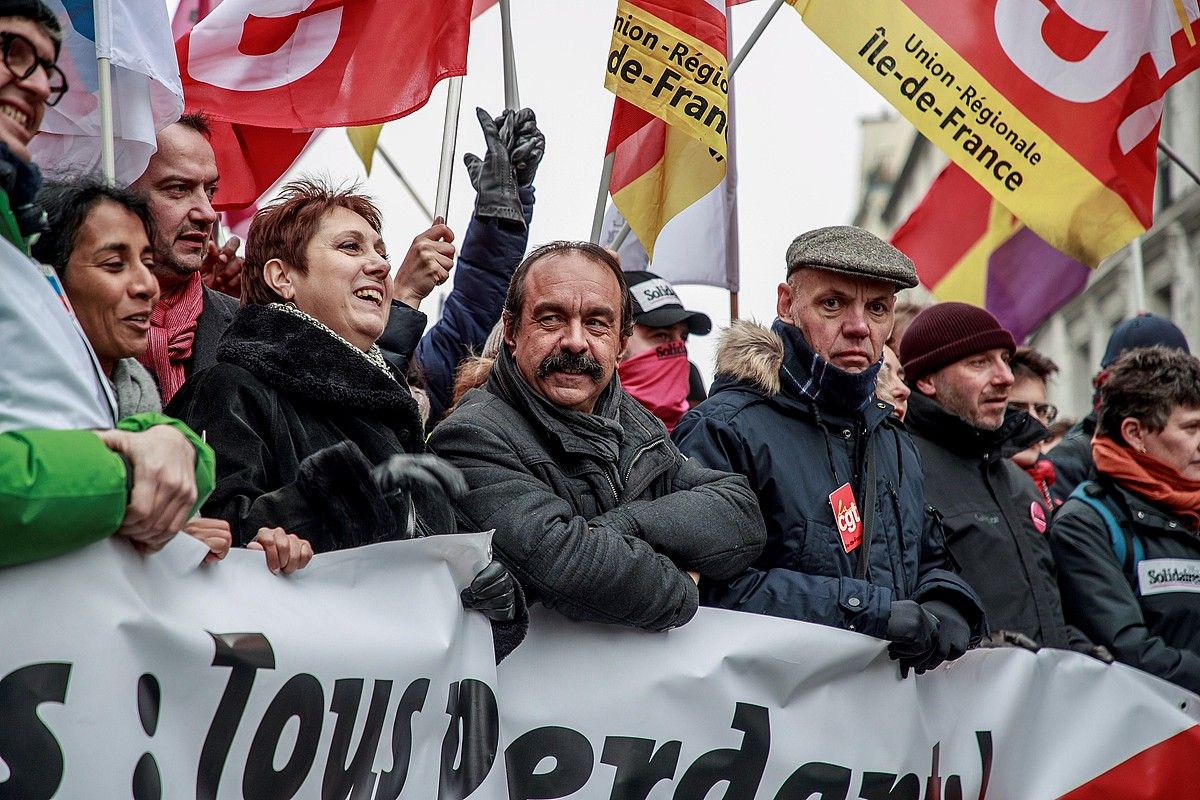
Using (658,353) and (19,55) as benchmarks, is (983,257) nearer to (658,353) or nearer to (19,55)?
(658,353)

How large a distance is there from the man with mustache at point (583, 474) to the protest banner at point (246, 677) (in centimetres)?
20

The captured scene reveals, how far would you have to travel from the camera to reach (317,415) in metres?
3.17

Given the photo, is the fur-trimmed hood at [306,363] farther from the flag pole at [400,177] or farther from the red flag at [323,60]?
the flag pole at [400,177]

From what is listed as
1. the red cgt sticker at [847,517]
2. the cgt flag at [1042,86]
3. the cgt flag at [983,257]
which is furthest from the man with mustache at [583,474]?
the cgt flag at [983,257]

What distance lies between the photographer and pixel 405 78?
4918 mm

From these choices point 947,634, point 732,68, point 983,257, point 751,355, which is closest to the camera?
point 947,634

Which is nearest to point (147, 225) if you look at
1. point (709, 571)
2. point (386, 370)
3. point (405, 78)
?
point (386, 370)

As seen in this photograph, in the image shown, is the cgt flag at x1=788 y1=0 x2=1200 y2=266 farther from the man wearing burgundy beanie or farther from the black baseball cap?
the black baseball cap

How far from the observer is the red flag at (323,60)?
490 cm

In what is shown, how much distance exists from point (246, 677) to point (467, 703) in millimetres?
604

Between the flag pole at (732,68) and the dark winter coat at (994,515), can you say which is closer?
the dark winter coat at (994,515)

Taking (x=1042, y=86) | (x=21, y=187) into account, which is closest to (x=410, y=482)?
(x=21, y=187)

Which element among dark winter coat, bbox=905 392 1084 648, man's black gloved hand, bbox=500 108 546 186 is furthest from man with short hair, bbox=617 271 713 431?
man's black gloved hand, bbox=500 108 546 186

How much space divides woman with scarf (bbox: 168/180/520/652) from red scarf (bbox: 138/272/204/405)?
430 millimetres
